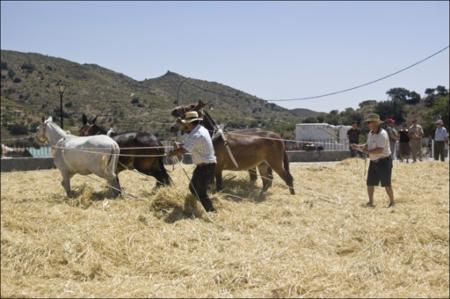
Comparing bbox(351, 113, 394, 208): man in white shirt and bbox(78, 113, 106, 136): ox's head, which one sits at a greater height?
bbox(78, 113, 106, 136): ox's head

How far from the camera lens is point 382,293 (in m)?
4.70

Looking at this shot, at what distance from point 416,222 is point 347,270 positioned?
8.60ft

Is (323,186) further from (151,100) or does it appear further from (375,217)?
(151,100)

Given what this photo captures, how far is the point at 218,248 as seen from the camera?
237 inches

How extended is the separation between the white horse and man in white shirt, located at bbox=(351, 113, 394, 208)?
14.9ft

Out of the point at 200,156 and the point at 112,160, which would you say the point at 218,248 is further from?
the point at 112,160

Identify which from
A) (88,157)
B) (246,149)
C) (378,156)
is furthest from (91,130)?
(378,156)

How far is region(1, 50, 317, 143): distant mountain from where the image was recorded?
148ft

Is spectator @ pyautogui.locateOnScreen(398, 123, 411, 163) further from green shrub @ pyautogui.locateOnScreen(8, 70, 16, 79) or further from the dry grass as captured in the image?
green shrub @ pyautogui.locateOnScreen(8, 70, 16, 79)

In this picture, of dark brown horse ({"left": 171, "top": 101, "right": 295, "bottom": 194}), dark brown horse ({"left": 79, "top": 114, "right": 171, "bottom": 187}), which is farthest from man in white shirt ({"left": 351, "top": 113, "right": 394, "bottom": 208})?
dark brown horse ({"left": 79, "top": 114, "right": 171, "bottom": 187})

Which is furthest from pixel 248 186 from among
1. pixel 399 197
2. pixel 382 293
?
pixel 382 293

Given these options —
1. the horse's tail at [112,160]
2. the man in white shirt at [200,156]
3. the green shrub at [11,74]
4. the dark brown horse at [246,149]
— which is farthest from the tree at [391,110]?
the man in white shirt at [200,156]

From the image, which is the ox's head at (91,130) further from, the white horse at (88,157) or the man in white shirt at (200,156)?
the man in white shirt at (200,156)

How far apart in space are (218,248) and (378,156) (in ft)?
15.0
